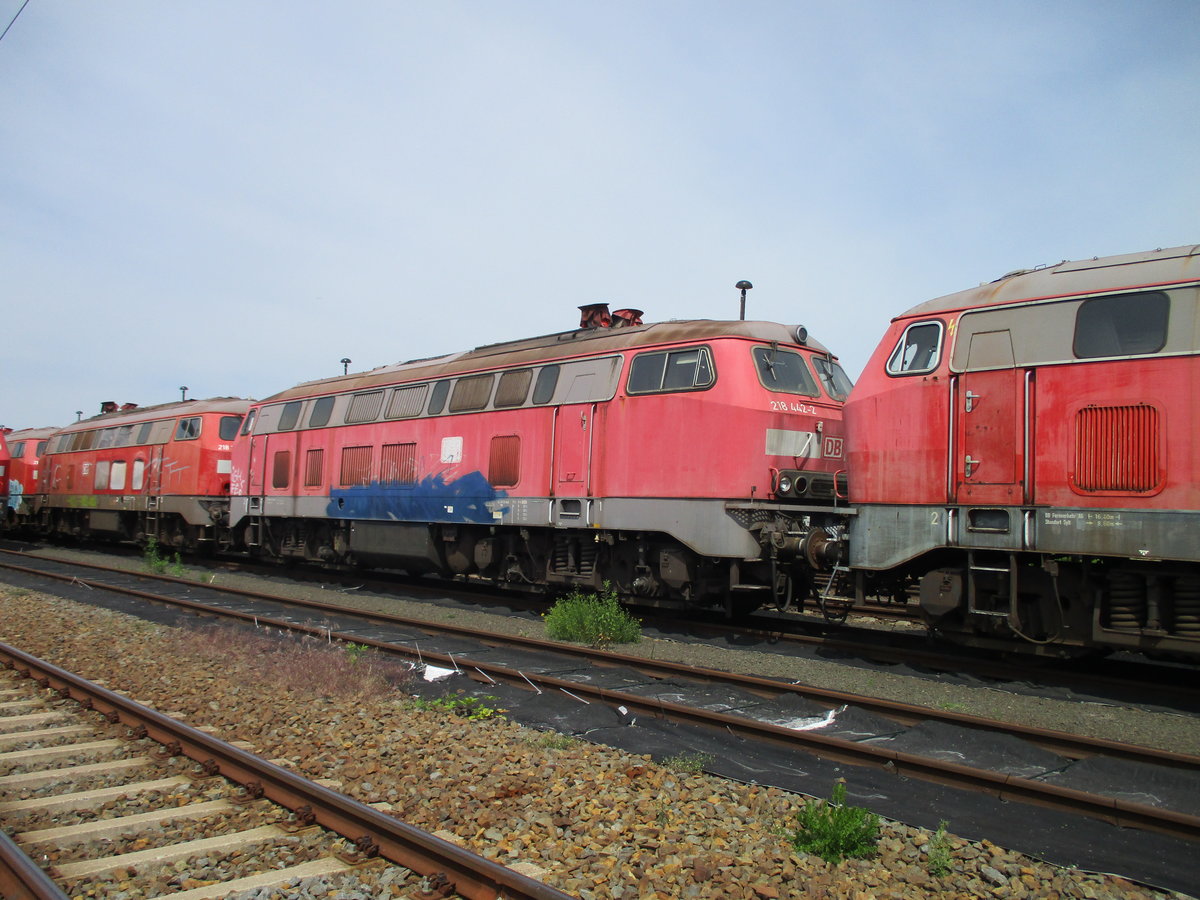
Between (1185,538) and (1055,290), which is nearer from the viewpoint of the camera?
(1185,538)

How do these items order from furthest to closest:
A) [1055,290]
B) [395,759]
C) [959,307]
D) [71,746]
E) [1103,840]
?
[959,307]
[1055,290]
[71,746]
[395,759]
[1103,840]

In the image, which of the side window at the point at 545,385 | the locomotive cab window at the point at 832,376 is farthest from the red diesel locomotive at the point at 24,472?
the locomotive cab window at the point at 832,376

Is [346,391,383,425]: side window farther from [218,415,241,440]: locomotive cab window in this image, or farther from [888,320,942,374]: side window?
[888,320,942,374]: side window

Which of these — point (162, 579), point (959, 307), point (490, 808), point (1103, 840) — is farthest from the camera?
point (162, 579)

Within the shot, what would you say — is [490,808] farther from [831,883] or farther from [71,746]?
[71,746]

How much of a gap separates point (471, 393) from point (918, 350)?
745 centimetres

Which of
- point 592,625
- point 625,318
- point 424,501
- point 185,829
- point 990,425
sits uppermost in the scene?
point 625,318

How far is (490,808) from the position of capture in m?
4.98

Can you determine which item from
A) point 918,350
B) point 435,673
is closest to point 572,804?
point 435,673

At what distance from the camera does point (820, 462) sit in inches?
440

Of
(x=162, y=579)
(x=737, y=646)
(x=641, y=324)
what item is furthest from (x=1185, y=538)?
(x=162, y=579)

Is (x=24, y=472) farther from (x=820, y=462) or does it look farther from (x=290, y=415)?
(x=820, y=462)

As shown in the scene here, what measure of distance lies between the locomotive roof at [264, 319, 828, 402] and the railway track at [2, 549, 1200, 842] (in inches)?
166

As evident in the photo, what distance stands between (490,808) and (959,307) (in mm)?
6513
